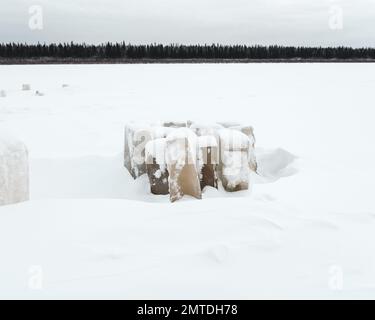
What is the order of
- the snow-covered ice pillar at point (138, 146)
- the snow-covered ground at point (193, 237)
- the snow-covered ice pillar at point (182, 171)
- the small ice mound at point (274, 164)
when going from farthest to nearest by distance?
the small ice mound at point (274, 164) < the snow-covered ice pillar at point (138, 146) < the snow-covered ice pillar at point (182, 171) < the snow-covered ground at point (193, 237)

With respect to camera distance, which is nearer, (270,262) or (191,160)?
(270,262)

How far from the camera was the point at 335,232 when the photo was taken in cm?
218

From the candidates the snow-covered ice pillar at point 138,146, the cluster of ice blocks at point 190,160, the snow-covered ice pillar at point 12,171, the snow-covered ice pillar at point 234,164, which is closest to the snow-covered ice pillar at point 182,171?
the cluster of ice blocks at point 190,160

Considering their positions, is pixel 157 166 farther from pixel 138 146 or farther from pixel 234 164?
pixel 234 164

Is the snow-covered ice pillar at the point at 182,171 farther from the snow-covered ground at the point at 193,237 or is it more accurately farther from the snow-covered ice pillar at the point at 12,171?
the snow-covered ice pillar at the point at 12,171

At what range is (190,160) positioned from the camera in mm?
3012

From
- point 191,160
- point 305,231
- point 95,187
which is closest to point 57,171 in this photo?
point 95,187

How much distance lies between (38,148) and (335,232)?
146 inches

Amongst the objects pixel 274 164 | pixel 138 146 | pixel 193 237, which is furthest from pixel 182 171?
pixel 274 164

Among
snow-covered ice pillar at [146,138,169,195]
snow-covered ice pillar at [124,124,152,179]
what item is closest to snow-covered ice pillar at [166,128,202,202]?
snow-covered ice pillar at [146,138,169,195]

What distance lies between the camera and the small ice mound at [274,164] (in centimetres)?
393

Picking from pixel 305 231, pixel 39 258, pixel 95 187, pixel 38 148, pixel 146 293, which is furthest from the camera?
pixel 38 148

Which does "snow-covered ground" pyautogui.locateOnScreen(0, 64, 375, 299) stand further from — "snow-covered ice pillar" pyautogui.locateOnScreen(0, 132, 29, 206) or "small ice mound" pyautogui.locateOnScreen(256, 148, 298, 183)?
"snow-covered ice pillar" pyautogui.locateOnScreen(0, 132, 29, 206)

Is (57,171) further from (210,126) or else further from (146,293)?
(146,293)
